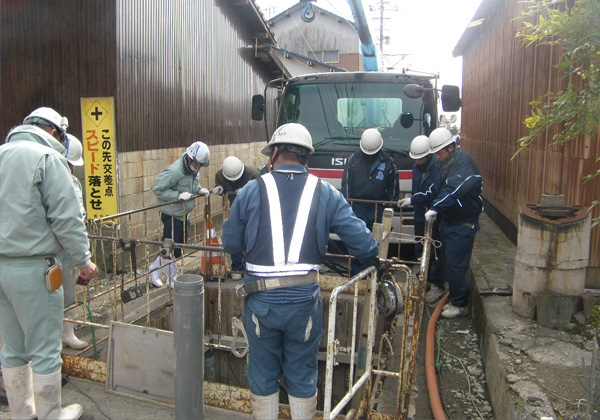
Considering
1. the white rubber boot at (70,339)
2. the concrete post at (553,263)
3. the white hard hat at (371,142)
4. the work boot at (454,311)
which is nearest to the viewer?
the concrete post at (553,263)

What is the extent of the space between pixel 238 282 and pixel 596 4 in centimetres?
504

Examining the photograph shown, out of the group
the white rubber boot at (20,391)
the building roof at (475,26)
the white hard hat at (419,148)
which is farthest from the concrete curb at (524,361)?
the building roof at (475,26)

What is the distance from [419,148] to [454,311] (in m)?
2.20

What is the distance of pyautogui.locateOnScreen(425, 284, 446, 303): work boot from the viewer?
635 cm

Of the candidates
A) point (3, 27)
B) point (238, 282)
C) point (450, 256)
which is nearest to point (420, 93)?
point (450, 256)

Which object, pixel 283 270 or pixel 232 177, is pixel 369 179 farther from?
pixel 283 270

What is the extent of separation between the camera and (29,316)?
10.3 feet

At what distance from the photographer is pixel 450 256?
557cm

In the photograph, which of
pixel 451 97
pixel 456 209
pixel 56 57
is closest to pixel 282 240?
pixel 456 209

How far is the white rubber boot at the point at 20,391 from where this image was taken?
10.7 feet

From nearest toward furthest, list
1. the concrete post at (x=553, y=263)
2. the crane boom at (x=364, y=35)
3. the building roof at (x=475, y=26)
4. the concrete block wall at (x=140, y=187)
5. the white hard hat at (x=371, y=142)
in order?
the concrete post at (x=553, y=263), the white hard hat at (x=371, y=142), the concrete block wall at (x=140, y=187), the building roof at (x=475, y=26), the crane boom at (x=364, y=35)

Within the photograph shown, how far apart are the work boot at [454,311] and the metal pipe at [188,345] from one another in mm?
3534

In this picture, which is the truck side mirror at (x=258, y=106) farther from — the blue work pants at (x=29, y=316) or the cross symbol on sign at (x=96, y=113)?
Result: the blue work pants at (x=29, y=316)

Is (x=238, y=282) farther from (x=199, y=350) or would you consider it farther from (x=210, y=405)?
(x=199, y=350)
